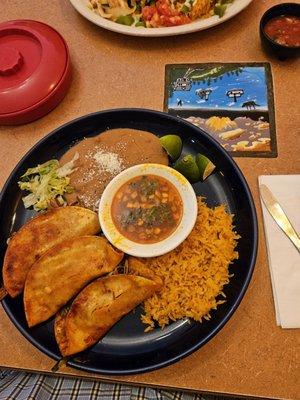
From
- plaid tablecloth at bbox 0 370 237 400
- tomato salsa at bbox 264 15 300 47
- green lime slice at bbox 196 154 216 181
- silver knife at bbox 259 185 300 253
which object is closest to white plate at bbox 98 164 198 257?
green lime slice at bbox 196 154 216 181

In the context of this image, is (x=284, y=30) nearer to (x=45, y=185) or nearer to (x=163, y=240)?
(x=163, y=240)

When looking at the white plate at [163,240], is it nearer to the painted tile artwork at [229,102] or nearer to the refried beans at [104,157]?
the refried beans at [104,157]

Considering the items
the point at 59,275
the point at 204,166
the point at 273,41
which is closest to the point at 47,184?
the point at 59,275

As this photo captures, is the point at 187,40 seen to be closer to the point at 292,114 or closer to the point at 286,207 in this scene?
the point at 292,114

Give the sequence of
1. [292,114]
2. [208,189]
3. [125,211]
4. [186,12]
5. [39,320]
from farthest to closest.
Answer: [186,12]
[292,114]
[208,189]
[125,211]
[39,320]

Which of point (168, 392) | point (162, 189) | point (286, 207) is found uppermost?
point (162, 189)

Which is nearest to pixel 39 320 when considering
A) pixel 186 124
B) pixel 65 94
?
pixel 186 124
